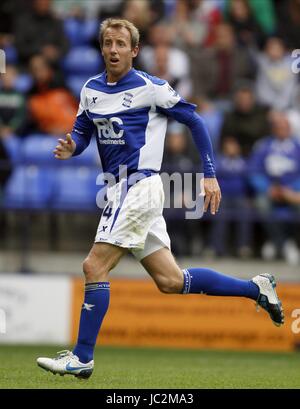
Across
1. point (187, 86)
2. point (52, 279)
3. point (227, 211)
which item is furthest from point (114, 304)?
point (187, 86)

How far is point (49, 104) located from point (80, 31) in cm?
Answer: 205

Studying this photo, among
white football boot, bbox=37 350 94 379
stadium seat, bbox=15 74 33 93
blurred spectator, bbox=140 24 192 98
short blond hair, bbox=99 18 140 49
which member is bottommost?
white football boot, bbox=37 350 94 379

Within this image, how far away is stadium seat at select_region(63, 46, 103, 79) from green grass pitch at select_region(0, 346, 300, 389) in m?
4.90

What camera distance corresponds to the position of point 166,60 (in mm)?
14367

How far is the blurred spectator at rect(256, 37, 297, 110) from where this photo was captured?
48.4ft

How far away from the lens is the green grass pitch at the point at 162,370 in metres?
7.20

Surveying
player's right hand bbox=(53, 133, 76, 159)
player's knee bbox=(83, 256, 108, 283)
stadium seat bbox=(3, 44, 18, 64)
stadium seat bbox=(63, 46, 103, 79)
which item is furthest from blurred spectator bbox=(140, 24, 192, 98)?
player's knee bbox=(83, 256, 108, 283)

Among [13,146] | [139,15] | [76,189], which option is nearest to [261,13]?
[139,15]

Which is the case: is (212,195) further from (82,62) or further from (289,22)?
(289,22)

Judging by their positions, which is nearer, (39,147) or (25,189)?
(25,189)

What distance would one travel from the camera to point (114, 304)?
12.5 meters

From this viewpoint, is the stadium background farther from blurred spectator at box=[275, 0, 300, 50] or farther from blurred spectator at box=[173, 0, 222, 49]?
blurred spectator at box=[275, 0, 300, 50]

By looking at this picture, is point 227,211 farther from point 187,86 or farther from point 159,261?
point 159,261
